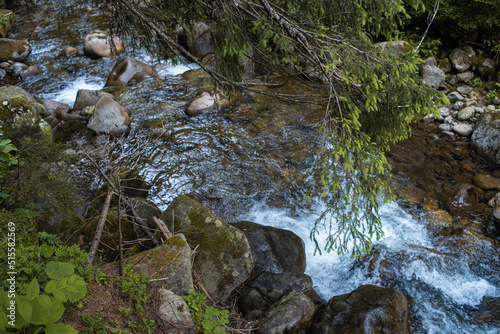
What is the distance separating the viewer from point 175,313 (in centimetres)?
346

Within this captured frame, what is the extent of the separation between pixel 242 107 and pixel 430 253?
673 cm

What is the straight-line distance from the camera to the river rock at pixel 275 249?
5464mm

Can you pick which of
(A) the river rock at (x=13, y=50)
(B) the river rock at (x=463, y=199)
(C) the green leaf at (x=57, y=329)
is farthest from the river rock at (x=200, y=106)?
(A) the river rock at (x=13, y=50)

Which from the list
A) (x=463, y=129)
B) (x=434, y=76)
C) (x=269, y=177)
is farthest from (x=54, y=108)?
(x=434, y=76)

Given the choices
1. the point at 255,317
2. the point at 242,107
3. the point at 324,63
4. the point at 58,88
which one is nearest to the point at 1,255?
the point at 255,317

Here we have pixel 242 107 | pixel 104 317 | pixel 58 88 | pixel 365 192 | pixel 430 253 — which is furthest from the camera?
pixel 58 88

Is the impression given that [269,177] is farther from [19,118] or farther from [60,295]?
[19,118]

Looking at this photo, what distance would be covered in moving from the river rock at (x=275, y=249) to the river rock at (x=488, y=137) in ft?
19.6

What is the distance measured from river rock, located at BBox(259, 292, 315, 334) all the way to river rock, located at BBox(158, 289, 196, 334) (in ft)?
4.06

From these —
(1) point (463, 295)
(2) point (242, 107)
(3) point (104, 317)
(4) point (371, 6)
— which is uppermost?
(4) point (371, 6)

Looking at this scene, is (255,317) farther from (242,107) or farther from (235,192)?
(242,107)

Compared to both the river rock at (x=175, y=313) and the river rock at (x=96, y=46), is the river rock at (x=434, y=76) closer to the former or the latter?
the river rock at (x=175, y=313)

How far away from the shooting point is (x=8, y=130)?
24.3ft

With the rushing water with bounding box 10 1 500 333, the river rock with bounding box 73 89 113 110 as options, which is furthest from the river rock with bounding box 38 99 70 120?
the rushing water with bounding box 10 1 500 333
